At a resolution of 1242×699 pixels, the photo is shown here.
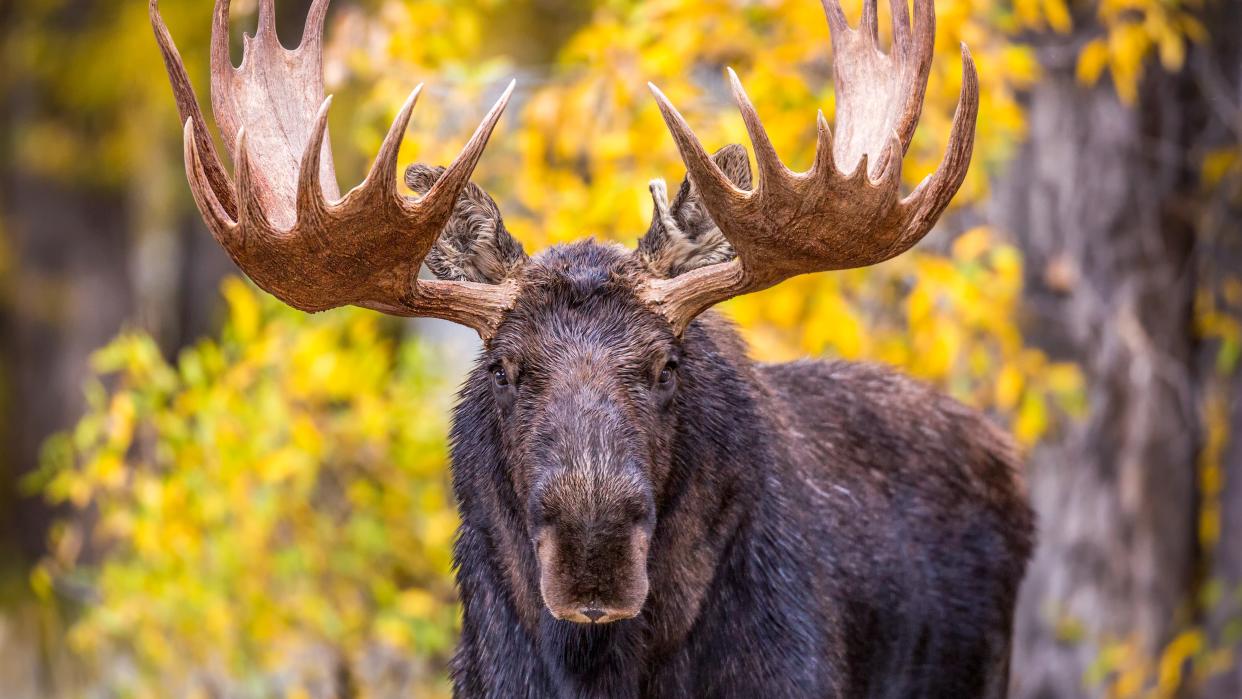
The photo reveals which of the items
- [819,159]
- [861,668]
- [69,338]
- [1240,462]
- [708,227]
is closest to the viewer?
[819,159]

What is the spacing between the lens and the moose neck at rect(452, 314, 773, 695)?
4.56m

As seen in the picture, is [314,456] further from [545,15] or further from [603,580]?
[545,15]

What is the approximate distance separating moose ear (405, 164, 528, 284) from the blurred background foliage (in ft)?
7.13

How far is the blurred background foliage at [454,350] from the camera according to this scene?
283 inches

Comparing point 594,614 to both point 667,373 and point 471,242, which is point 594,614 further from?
point 471,242

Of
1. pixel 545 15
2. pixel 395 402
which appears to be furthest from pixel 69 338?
pixel 395 402

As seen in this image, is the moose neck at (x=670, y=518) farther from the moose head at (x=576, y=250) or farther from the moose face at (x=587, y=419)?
the moose face at (x=587, y=419)

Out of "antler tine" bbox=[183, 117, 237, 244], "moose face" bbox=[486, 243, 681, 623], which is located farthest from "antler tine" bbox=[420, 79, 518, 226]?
"antler tine" bbox=[183, 117, 237, 244]

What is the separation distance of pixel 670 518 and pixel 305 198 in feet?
4.29

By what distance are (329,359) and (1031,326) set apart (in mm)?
3717

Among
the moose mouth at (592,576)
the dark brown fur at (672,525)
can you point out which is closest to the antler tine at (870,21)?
the dark brown fur at (672,525)

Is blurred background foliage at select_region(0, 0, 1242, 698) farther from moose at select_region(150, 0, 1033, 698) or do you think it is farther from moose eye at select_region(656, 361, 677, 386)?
→ moose eye at select_region(656, 361, 677, 386)

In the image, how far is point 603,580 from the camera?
159 inches

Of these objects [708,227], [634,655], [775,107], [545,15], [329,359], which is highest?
[545,15]
